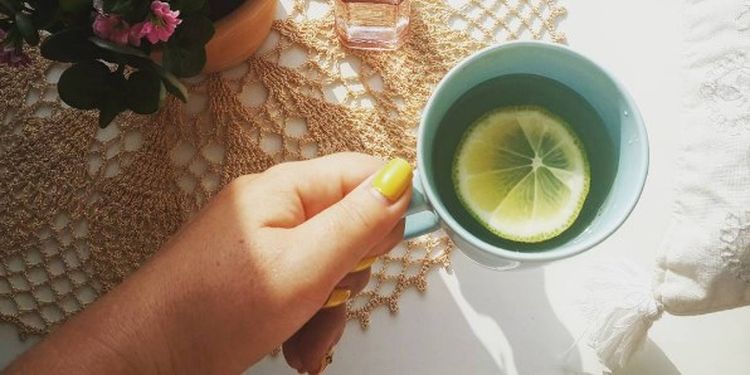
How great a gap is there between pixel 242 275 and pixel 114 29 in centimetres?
20

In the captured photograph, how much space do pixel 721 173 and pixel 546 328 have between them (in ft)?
0.67

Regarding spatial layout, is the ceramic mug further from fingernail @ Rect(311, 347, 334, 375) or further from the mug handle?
fingernail @ Rect(311, 347, 334, 375)

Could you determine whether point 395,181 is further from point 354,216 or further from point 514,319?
point 514,319

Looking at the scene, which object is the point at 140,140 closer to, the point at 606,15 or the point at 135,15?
the point at 135,15

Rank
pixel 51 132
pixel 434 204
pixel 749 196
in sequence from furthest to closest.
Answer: pixel 51 132
pixel 749 196
pixel 434 204

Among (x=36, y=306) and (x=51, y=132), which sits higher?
(x=51, y=132)

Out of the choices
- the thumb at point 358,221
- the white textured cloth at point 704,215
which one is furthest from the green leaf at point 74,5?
the white textured cloth at point 704,215

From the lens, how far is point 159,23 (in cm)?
52

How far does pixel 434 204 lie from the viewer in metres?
0.49

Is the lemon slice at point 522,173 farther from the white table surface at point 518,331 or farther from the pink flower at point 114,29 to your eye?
the pink flower at point 114,29

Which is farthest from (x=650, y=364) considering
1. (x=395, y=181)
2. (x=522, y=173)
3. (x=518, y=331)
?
(x=395, y=181)

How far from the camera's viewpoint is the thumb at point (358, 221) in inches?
19.6

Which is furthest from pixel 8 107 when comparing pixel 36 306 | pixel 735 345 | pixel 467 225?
pixel 735 345

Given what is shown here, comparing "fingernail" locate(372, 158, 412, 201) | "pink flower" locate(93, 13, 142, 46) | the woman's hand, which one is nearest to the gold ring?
the woman's hand
